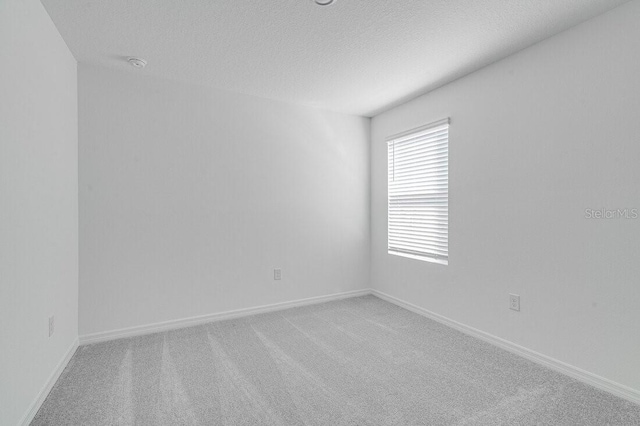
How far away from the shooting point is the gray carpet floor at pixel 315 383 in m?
1.76

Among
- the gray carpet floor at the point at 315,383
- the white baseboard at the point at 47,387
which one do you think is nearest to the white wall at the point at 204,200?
the white baseboard at the point at 47,387

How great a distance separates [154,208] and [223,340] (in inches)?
54.2

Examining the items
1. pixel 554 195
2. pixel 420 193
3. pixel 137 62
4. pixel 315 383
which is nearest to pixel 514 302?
pixel 554 195

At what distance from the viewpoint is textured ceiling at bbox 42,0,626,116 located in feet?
6.50

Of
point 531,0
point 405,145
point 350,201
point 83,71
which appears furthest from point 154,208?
point 531,0

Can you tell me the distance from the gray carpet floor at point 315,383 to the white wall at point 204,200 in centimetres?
53

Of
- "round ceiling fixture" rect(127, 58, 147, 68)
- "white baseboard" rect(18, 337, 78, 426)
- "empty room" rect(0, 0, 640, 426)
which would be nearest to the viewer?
"white baseboard" rect(18, 337, 78, 426)

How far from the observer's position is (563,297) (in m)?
2.25

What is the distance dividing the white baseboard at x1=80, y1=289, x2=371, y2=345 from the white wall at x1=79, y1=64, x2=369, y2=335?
1.9 inches

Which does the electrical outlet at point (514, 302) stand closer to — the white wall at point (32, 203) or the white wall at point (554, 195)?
the white wall at point (554, 195)

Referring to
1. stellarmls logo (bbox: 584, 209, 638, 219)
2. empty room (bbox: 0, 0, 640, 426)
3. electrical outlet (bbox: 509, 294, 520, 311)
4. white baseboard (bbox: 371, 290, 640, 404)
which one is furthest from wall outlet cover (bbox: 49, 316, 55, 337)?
stellarmls logo (bbox: 584, 209, 638, 219)

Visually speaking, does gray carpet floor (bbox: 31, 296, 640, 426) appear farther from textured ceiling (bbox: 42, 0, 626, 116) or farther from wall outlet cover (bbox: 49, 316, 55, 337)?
textured ceiling (bbox: 42, 0, 626, 116)

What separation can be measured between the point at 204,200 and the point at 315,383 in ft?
6.67

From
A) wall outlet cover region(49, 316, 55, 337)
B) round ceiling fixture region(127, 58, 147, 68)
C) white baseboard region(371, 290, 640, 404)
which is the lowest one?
white baseboard region(371, 290, 640, 404)
